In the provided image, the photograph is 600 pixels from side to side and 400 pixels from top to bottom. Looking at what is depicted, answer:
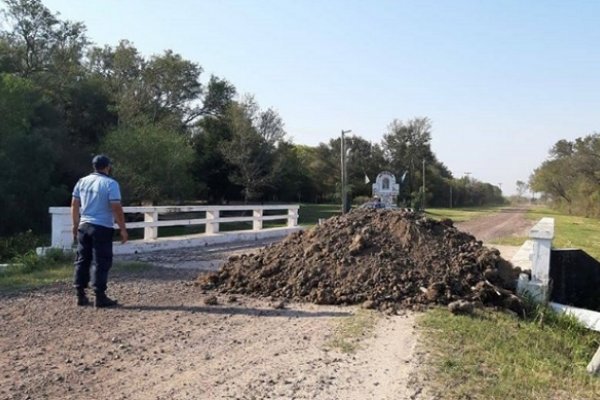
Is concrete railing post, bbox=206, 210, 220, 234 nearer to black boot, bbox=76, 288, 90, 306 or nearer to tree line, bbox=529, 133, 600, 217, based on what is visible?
black boot, bbox=76, 288, 90, 306

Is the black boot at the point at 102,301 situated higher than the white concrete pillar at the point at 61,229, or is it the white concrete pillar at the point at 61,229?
Result: the white concrete pillar at the point at 61,229

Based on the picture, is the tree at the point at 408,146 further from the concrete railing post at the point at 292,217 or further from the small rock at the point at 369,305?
the small rock at the point at 369,305

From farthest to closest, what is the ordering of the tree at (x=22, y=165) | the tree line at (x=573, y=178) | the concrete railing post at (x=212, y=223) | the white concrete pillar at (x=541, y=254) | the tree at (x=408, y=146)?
the tree at (x=408, y=146) < the tree line at (x=573, y=178) < the tree at (x=22, y=165) < the concrete railing post at (x=212, y=223) < the white concrete pillar at (x=541, y=254)

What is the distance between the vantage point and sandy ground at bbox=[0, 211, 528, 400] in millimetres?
3895

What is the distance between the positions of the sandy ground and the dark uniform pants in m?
0.31

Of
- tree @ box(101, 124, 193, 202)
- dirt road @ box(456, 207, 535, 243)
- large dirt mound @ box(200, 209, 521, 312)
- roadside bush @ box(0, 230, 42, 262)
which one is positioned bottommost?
roadside bush @ box(0, 230, 42, 262)

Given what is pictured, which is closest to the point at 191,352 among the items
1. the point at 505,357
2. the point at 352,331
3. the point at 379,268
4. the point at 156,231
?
the point at 352,331

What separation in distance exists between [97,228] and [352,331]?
122 inches

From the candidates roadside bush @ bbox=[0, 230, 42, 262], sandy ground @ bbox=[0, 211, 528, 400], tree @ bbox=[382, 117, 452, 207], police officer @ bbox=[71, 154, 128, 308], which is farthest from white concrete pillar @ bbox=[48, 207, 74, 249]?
tree @ bbox=[382, 117, 452, 207]

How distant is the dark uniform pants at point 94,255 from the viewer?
619 centimetres

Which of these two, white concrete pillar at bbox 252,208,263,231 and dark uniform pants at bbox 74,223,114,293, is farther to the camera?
white concrete pillar at bbox 252,208,263,231

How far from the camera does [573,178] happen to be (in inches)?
2675

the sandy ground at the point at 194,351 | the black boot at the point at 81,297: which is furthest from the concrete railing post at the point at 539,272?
the black boot at the point at 81,297

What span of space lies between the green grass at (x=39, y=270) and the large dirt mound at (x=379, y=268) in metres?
2.11
